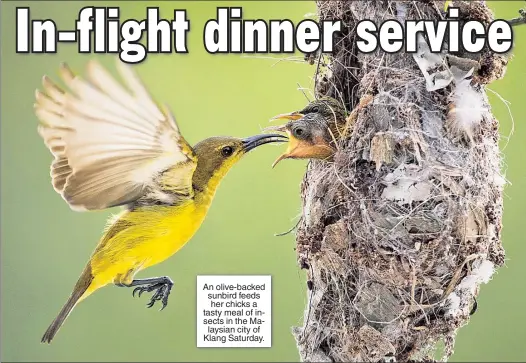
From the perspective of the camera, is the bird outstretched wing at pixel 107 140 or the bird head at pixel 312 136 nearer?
the bird outstretched wing at pixel 107 140

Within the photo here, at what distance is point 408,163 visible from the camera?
183 centimetres

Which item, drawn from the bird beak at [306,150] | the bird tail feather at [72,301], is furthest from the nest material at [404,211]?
the bird tail feather at [72,301]

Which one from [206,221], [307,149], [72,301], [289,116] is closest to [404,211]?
[307,149]

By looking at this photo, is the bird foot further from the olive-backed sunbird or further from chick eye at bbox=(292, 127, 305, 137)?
chick eye at bbox=(292, 127, 305, 137)

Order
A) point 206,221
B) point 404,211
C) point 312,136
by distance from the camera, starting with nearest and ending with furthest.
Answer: point 404,211, point 312,136, point 206,221

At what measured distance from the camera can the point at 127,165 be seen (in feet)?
6.23

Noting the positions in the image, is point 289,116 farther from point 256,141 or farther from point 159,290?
point 159,290

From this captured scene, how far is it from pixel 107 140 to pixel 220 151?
0.99ft

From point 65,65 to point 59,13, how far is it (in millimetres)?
248

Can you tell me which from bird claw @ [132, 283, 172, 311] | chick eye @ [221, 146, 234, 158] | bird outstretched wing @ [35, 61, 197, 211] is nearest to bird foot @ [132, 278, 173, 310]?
bird claw @ [132, 283, 172, 311]

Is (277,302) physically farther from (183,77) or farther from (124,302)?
(183,77)
